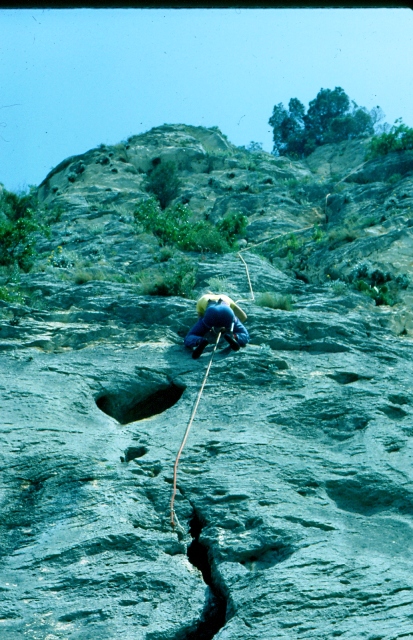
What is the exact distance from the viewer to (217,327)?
835 centimetres

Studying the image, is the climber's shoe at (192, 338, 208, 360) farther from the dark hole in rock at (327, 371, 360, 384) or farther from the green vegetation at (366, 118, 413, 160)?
the green vegetation at (366, 118, 413, 160)

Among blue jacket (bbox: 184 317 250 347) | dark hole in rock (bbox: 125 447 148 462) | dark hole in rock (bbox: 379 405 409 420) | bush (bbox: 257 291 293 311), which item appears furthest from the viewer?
bush (bbox: 257 291 293 311)

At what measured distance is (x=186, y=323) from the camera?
940 centimetres

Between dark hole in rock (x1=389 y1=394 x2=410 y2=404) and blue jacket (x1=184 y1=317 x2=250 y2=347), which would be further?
blue jacket (x1=184 y1=317 x2=250 y2=347)

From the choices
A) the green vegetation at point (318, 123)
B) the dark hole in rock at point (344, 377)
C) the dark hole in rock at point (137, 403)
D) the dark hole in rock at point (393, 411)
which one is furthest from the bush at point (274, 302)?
the green vegetation at point (318, 123)

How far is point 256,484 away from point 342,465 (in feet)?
2.94

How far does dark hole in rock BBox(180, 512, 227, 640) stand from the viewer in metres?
4.83

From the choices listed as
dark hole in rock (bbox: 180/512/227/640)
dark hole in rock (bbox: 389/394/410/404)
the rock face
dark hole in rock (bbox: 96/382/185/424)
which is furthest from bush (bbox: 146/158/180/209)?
dark hole in rock (bbox: 180/512/227/640)

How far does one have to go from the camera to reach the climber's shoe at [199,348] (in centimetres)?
827

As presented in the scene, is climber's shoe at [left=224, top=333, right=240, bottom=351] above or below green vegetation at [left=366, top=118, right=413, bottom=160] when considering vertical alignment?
below

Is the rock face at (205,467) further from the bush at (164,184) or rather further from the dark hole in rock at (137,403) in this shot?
the bush at (164,184)

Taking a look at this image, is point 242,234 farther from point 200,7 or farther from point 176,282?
point 200,7

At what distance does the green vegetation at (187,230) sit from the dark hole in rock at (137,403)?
5905 mm

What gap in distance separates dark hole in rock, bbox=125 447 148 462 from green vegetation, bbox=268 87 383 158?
95.8 ft
